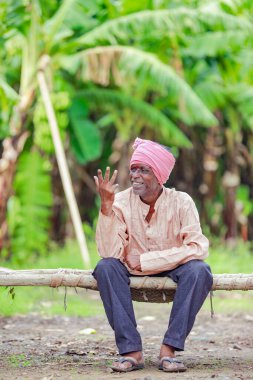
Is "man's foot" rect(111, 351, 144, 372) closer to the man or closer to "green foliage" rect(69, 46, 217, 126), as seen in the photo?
the man

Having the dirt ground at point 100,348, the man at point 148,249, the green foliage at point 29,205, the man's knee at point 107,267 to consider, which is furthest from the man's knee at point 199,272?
the green foliage at point 29,205

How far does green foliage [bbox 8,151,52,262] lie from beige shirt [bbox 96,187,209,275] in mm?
8538

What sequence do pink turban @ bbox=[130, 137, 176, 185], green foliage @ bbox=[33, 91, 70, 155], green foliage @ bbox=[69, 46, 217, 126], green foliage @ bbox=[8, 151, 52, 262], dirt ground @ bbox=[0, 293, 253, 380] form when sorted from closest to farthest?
dirt ground @ bbox=[0, 293, 253, 380]
pink turban @ bbox=[130, 137, 176, 185]
green foliage @ bbox=[69, 46, 217, 126]
green foliage @ bbox=[33, 91, 70, 155]
green foliage @ bbox=[8, 151, 52, 262]

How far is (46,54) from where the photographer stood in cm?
1295

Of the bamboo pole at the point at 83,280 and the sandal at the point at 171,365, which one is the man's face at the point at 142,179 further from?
the sandal at the point at 171,365

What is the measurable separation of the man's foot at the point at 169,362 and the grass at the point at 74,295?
47.6 inches

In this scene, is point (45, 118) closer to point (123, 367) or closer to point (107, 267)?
point (107, 267)

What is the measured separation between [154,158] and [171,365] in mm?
1164

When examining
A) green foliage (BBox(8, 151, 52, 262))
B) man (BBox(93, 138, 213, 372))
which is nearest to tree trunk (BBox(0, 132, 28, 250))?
A: green foliage (BBox(8, 151, 52, 262))

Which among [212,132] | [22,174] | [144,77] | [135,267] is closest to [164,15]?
[144,77]

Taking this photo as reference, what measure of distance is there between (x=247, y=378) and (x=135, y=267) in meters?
0.90

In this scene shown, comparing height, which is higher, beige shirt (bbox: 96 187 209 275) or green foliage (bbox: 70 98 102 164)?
green foliage (bbox: 70 98 102 164)

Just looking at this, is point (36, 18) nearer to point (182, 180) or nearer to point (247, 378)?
point (182, 180)

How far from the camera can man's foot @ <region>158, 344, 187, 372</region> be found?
5141 mm
